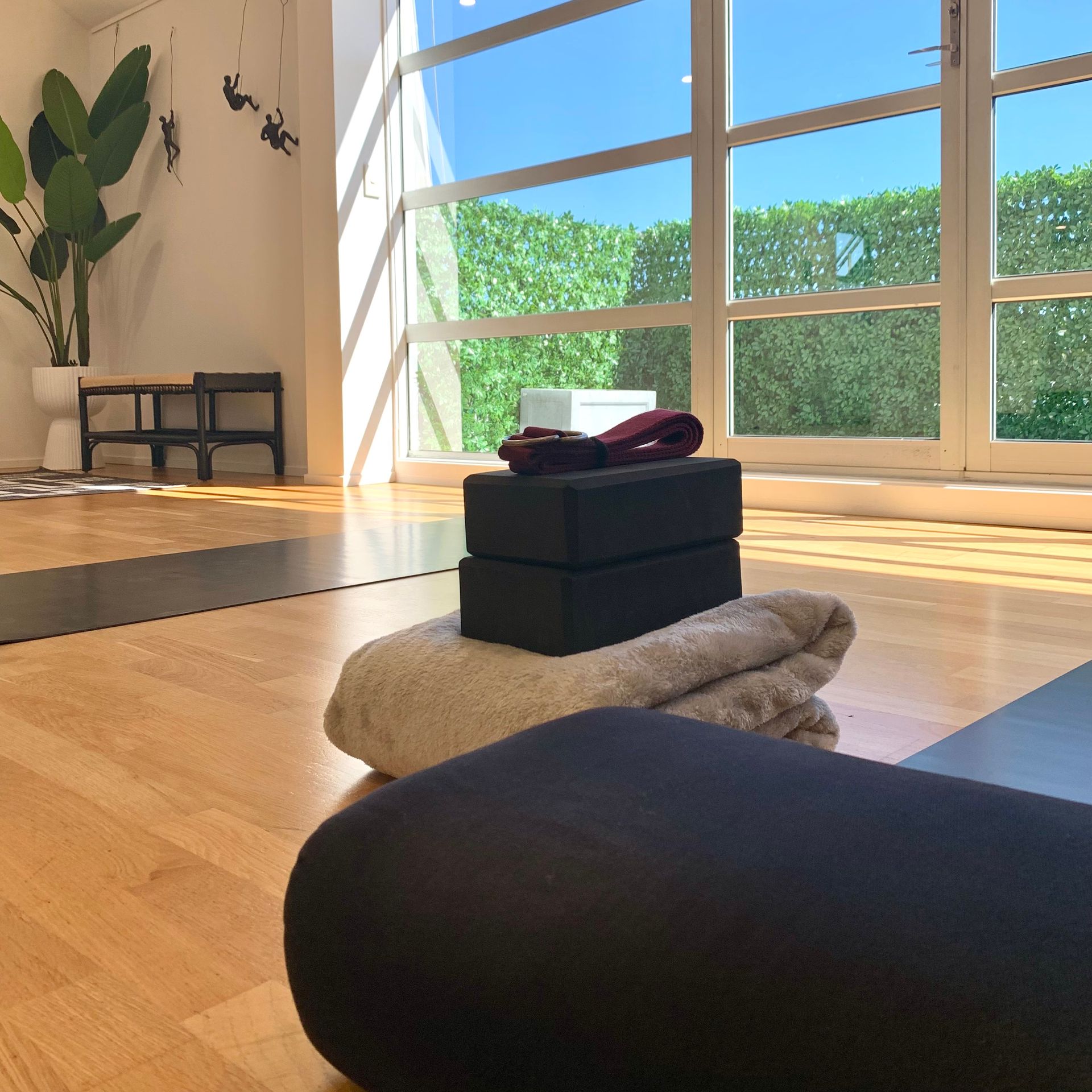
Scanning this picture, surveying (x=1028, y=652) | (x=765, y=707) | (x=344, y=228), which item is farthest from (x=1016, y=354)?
(x=344, y=228)

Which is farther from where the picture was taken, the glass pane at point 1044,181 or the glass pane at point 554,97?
the glass pane at point 554,97

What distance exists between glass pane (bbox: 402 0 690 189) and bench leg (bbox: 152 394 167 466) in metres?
2.10

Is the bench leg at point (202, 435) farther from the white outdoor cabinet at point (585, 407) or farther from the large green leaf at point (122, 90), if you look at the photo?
the large green leaf at point (122, 90)

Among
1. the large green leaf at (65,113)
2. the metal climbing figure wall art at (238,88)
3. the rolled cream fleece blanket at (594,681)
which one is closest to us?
the rolled cream fleece blanket at (594,681)

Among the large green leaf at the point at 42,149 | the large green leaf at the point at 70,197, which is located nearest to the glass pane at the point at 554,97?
the large green leaf at the point at 70,197

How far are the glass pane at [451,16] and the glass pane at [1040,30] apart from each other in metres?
1.87

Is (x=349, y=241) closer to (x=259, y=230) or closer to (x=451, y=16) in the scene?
(x=259, y=230)

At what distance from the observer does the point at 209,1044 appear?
718 mm

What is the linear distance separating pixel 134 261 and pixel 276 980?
6.52 meters

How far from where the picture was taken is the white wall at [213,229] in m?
5.60

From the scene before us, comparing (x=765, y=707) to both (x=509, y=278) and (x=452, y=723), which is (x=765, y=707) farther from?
(x=509, y=278)

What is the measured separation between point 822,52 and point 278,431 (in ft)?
10.1

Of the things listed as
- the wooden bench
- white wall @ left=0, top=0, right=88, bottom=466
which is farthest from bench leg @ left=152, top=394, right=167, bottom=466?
white wall @ left=0, top=0, right=88, bottom=466

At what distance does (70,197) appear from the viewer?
5848mm
